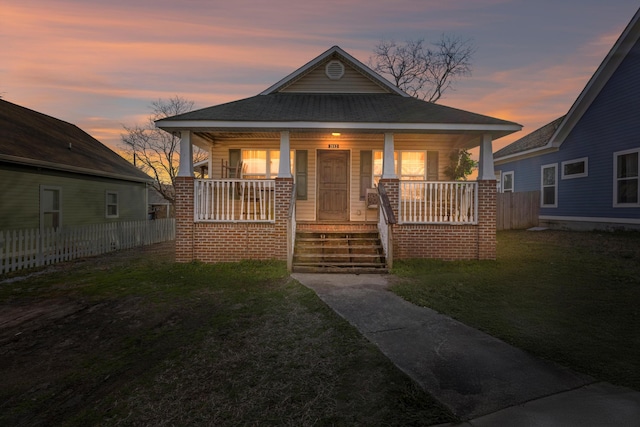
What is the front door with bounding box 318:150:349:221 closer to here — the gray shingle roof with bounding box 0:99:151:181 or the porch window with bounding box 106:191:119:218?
the gray shingle roof with bounding box 0:99:151:181

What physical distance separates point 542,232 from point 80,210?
67.7 feet

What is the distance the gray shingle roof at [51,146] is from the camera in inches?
469

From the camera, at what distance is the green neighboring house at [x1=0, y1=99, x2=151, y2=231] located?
37.9ft

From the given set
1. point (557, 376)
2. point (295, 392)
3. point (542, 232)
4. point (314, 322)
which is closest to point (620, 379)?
point (557, 376)

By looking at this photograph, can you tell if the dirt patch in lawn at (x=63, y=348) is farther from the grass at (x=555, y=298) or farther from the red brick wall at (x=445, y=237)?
the red brick wall at (x=445, y=237)

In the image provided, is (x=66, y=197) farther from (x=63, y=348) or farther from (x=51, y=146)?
(x=63, y=348)

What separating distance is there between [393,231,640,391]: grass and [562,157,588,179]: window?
4.69m

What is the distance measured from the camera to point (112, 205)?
16953mm

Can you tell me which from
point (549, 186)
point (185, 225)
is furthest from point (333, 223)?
point (549, 186)

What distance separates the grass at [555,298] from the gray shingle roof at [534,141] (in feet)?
27.1

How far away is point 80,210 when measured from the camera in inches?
573

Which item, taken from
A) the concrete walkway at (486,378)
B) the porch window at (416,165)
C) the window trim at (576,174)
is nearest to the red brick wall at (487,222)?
the porch window at (416,165)

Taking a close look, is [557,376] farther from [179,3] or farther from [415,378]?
[179,3]

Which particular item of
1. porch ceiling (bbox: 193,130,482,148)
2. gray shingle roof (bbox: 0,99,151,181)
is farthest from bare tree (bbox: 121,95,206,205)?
porch ceiling (bbox: 193,130,482,148)
